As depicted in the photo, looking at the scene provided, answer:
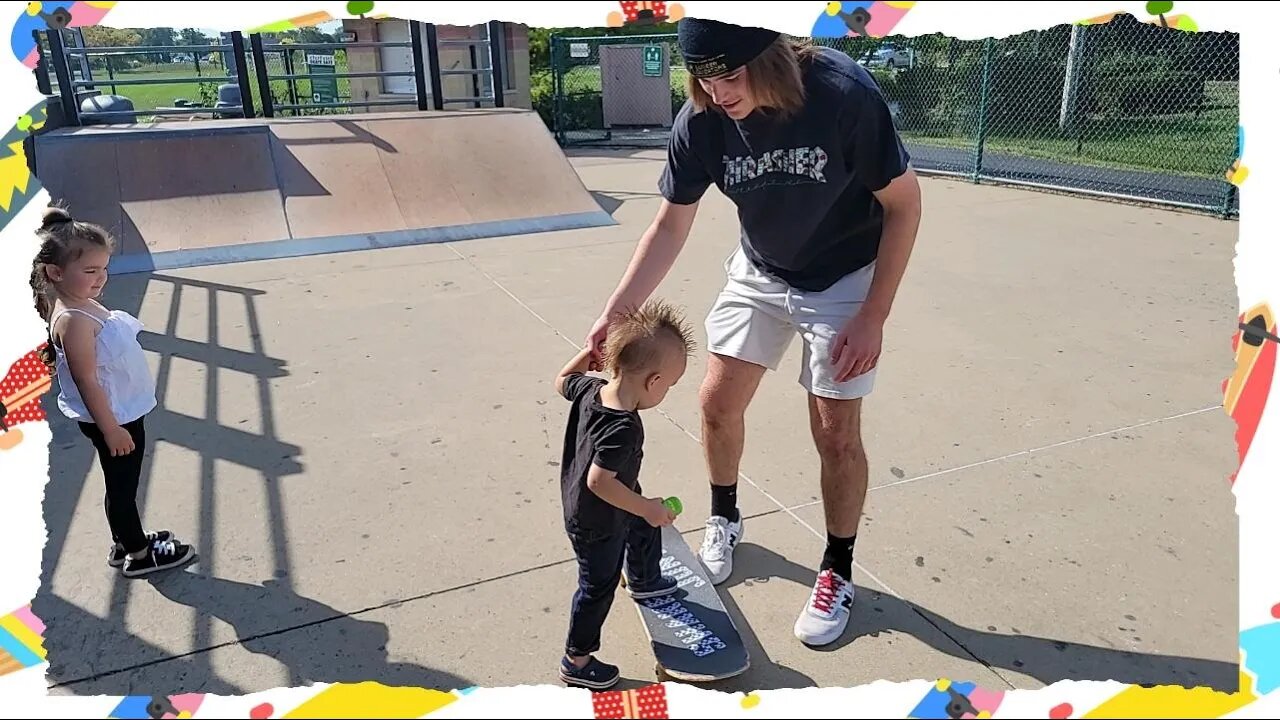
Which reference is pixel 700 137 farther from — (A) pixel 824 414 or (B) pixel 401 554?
(B) pixel 401 554

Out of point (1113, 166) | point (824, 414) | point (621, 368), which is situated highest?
point (621, 368)

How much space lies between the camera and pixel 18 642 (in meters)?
1.74

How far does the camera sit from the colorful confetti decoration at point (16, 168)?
159cm

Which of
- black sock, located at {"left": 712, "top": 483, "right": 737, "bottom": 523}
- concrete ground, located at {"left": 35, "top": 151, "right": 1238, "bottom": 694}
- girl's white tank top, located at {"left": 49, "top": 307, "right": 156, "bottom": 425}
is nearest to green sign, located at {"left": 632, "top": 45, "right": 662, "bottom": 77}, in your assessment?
concrete ground, located at {"left": 35, "top": 151, "right": 1238, "bottom": 694}

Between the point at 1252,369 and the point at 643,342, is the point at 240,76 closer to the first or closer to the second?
the point at 643,342

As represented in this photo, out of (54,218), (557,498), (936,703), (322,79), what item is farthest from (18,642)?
(322,79)

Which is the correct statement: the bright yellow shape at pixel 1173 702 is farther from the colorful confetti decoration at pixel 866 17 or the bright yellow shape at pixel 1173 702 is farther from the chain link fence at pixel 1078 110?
the chain link fence at pixel 1078 110

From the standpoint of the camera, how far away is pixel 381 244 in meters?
7.84

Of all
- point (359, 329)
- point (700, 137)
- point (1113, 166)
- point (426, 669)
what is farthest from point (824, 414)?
point (1113, 166)

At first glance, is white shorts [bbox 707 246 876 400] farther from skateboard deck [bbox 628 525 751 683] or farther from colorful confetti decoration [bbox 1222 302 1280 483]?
colorful confetti decoration [bbox 1222 302 1280 483]

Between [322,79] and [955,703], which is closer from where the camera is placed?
[955,703]

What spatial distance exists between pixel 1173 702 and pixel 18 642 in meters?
2.33

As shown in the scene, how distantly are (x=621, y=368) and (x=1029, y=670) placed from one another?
1.47m

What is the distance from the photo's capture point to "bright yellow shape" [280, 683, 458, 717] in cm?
183
